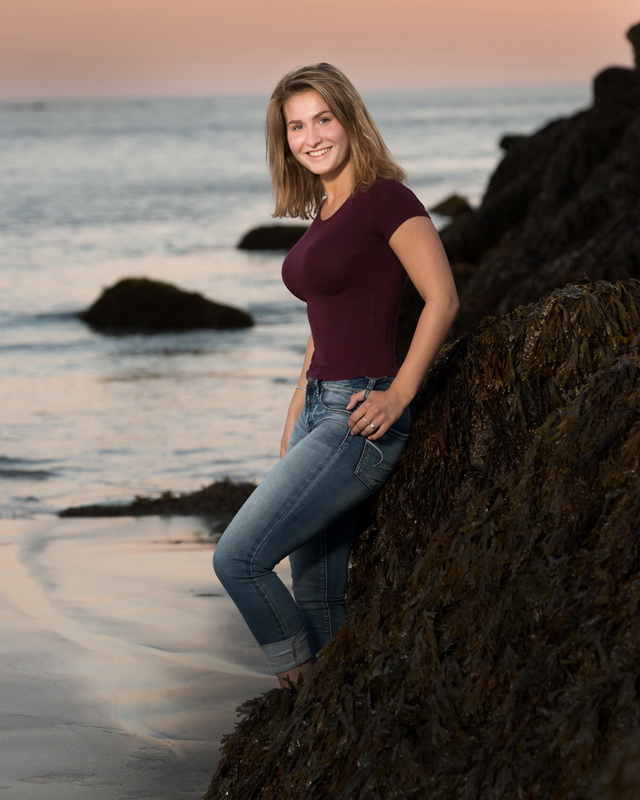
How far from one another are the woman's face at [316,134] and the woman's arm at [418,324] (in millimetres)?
407

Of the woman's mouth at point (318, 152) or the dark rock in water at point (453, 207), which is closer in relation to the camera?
the woman's mouth at point (318, 152)

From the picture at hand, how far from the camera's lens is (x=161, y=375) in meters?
14.5

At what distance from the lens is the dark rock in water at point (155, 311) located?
18.3 metres

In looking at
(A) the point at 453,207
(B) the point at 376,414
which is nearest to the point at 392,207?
(B) the point at 376,414

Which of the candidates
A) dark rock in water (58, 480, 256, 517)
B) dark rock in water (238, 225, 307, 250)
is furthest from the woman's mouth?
dark rock in water (238, 225, 307, 250)

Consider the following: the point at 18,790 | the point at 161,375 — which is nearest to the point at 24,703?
the point at 18,790

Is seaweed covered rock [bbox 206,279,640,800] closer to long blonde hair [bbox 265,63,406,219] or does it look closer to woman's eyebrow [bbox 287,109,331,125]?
long blonde hair [bbox 265,63,406,219]

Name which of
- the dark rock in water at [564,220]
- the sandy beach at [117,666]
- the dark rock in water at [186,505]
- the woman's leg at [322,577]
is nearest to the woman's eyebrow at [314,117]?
the woman's leg at [322,577]

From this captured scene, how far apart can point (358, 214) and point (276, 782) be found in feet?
5.22

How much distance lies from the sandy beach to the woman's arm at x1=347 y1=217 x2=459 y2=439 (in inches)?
52.7

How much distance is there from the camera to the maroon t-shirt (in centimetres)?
318

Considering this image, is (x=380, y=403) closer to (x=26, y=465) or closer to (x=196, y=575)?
(x=196, y=575)

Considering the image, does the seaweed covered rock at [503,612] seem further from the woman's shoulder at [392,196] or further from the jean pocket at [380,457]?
the woman's shoulder at [392,196]

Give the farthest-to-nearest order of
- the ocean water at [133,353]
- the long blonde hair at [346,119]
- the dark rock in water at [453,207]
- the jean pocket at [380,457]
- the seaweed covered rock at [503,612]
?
1. the dark rock in water at [453,207]
2. the ocean water at [133,353]
3. the long blonde hair at [346,119]
4. the jean pocket at [380,457]
5. the seaweed covered rock at [503,612]
